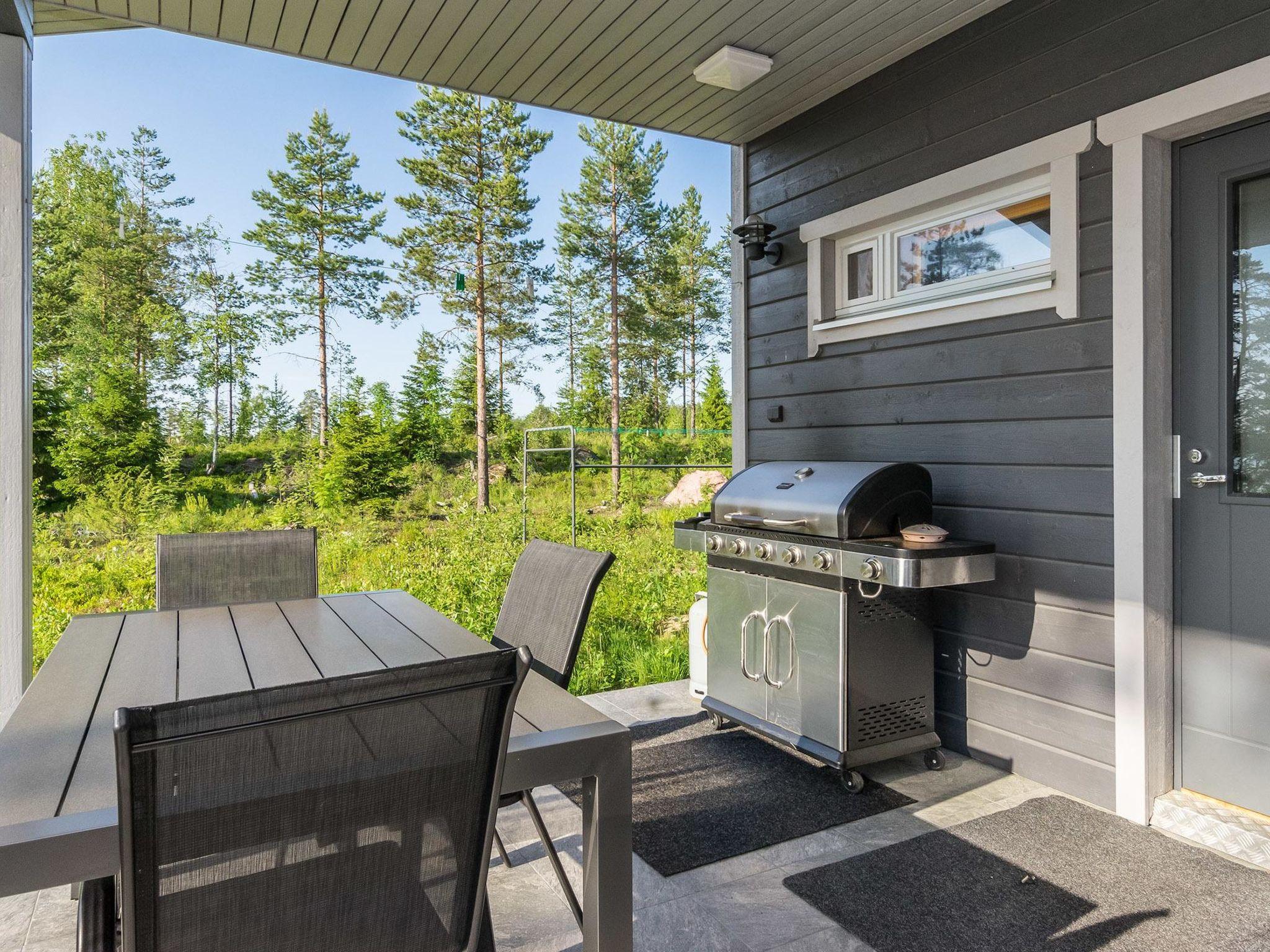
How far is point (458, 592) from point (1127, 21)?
562 centimetres

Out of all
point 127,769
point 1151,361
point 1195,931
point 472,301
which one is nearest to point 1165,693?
point 1195,931

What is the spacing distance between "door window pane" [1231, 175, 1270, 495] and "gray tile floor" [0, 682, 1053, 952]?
1.24 metres

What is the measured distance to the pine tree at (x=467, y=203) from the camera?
9.45 meters

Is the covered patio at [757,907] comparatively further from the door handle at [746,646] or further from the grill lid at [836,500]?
the grill lid at [836,500]

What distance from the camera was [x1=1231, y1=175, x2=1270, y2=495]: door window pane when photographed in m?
2.21

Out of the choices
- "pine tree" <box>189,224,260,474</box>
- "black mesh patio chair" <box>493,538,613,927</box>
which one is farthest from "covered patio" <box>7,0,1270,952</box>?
"pine tree" <box>189,224,260,474</box>

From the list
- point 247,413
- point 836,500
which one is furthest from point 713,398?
point 836,500

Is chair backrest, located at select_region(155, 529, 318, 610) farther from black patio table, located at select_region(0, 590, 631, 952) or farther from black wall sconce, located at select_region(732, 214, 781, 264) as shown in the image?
black wall sconce, located at select_region(732, 214, 781, 264)

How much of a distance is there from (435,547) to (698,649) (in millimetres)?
5307

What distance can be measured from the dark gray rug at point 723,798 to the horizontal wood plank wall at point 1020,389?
2.04 feet

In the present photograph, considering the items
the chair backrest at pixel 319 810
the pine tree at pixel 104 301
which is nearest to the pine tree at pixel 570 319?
the pine tree at pixel 104 301

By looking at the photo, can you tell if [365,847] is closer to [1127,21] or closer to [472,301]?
[1127,21]

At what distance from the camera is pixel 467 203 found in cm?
964

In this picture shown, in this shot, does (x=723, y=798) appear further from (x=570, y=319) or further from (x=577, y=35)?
(x=570, y=319)
